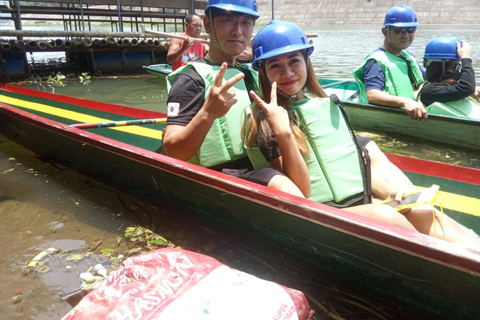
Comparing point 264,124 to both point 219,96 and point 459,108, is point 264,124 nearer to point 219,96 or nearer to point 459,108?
point 219,96

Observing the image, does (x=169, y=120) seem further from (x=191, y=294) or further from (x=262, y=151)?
(x=191, y=294)

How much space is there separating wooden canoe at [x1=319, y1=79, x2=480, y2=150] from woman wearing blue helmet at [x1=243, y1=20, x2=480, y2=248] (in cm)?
291

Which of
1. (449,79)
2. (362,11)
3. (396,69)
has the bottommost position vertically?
(449,79)

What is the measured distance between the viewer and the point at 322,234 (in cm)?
192

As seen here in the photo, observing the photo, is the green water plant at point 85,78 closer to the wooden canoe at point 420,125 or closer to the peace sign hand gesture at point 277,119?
the wooden canoe at point 420,125

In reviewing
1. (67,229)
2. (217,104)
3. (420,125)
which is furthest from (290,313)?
(420,125)

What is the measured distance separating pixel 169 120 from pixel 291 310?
119 centimetres

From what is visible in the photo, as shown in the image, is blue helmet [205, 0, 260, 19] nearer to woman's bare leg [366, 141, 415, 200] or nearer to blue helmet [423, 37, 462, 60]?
woman's bare leg [366, 141, 415, 200]

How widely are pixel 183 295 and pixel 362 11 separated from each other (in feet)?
157

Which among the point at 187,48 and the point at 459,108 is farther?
the point at 187,48

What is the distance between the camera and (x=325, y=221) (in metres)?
1.83

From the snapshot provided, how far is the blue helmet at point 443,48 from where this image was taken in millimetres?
4188

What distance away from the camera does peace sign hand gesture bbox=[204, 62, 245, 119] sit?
6.30 feet

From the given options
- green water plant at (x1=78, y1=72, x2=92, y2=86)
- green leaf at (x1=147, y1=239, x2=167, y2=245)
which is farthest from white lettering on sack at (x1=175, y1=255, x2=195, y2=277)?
green water plant at (x1=78, y1=72, x2=92, y2=86)
